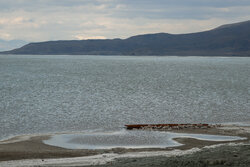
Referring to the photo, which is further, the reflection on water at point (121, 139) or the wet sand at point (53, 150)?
the reflection on water at point (121, 139)

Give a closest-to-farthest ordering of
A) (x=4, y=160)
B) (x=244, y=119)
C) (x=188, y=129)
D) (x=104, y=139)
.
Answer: (x=4, y=160), (x=104, y=139), (x=188, y=129), (x=244, y=119)

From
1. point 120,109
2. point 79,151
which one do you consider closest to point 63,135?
point 79,151

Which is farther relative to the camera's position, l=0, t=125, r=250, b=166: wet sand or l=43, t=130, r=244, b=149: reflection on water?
l=43, t=130, r=244, b=149: reflection on water

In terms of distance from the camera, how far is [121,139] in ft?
75.7

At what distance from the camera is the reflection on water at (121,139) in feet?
70.4

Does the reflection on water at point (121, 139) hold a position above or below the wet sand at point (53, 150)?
below

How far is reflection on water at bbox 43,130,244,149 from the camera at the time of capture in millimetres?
21469

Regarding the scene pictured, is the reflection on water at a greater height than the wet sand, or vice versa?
the wet sand

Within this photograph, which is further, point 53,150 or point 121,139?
point 121,139

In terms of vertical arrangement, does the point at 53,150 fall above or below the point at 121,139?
above

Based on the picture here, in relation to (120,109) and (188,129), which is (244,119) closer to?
(188,129)

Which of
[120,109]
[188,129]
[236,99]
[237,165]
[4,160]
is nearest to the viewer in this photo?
[237,165]

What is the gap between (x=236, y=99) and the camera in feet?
141

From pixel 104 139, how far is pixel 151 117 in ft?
28.6
